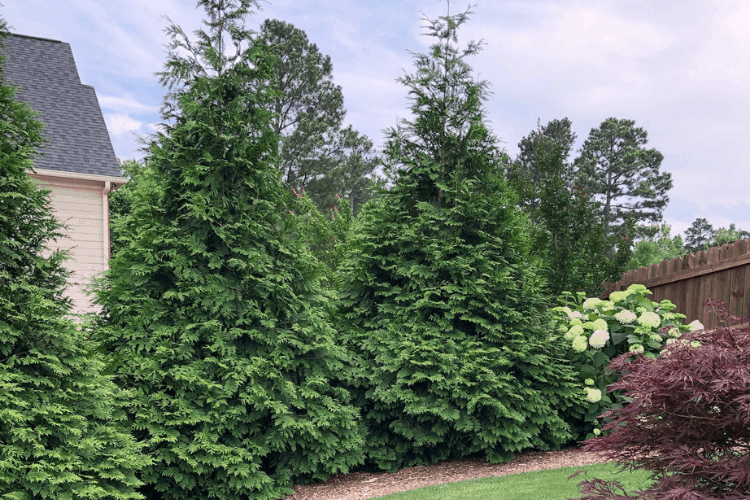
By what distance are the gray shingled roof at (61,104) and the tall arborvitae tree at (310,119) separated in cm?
1127

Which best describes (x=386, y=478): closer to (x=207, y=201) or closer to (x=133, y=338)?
(x=133, y=338)

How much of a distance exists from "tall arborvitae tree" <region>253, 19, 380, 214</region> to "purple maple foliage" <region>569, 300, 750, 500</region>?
69.2ft

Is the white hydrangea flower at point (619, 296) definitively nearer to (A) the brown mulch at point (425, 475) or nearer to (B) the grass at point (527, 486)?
(A) the brown mulch at point (425, 475)

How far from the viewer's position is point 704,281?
28.7ft

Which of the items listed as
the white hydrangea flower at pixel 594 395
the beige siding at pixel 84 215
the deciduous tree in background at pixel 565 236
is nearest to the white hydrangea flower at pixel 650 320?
the white hydrangea flower at pixel 594 395

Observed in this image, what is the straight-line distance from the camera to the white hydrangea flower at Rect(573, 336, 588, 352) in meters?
6.79

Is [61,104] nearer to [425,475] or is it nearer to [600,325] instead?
[425,475]

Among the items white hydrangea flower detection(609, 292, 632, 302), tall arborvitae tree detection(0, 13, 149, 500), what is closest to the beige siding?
tall arborvitae tree detection(0, 13, 149, 500)

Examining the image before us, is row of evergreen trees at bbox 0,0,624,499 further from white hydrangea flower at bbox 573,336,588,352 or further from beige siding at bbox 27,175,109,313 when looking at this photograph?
beige siding at bbox 27,175,109,313

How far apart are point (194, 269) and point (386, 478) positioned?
9.84 feet

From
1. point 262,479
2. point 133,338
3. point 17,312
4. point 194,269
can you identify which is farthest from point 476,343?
point 17,312

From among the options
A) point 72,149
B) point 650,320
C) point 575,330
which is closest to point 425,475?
point 575,330

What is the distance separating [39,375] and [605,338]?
5889 millimetres

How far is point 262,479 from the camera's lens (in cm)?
530
